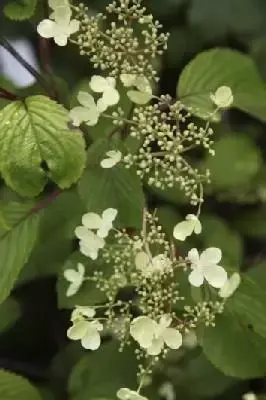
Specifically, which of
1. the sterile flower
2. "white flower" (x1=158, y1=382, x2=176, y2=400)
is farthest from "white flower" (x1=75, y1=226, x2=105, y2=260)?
"white flower" (x1=158, y1=382, x2=176, y2=400)

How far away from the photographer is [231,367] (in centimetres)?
68

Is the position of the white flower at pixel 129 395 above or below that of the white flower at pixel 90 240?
below

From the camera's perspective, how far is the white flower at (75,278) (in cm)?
68

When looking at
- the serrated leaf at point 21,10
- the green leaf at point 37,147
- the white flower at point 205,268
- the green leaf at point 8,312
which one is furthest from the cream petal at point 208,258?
the green leaf at point 8,312

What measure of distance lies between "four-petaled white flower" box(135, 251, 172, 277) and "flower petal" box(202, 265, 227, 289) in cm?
3

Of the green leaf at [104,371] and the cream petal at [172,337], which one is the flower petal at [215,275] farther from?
the green leaf at [104,371]

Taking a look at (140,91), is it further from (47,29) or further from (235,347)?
(235,347)

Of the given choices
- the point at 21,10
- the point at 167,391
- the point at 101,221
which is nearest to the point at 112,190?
the point at 101,221

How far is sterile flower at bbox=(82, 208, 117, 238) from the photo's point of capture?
602 millimetres

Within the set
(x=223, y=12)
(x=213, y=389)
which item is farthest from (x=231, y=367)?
(x=223, y=12)

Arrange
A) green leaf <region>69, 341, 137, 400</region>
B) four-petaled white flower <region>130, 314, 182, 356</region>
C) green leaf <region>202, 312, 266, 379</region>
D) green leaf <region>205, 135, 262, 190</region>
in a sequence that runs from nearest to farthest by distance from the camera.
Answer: four-petaled white flower <region>130, 314, 182, 356</region>, green leaf <region>202, 312, 266, 379</region>, green leaf <region>69, 341, 137, 400</region>, green leaf <region>205, 135, 262, 190</region>

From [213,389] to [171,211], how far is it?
0.64 feet

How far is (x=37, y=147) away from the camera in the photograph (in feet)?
1.91

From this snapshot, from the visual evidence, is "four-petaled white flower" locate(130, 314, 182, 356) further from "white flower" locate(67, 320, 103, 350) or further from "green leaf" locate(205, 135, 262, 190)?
"green leaf" locate(205, 135, 262, 190)
